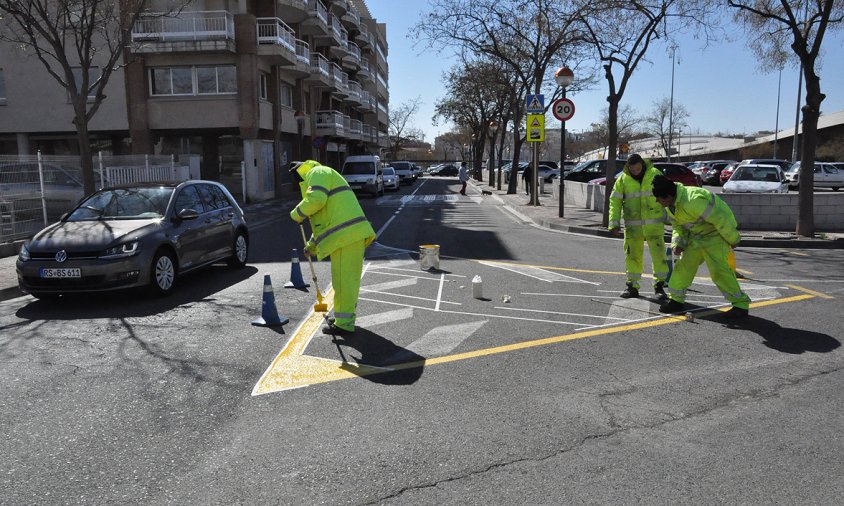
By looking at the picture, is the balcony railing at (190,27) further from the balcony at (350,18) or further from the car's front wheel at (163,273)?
the balcony at (350,18)

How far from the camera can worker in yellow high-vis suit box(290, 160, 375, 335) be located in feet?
20.3

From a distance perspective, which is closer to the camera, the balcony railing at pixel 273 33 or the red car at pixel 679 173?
the red car at pixel 679 173

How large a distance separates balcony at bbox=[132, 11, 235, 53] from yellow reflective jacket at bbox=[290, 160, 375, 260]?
71.8 ft

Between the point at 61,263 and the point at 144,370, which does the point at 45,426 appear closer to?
the point at 144,370

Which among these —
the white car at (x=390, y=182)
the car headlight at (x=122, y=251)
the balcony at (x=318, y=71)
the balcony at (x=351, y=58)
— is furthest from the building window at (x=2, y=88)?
the car headlight at (x=122, y=251)

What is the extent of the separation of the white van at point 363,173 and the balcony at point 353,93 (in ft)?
62.9

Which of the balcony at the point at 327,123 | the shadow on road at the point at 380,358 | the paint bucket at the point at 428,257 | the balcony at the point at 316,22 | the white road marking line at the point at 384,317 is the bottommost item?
the shadow on road at the point at 380,358

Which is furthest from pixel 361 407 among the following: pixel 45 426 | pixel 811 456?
pixel 811 456

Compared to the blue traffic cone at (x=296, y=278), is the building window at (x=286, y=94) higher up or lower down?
higher up

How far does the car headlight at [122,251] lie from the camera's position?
7867 millimetres

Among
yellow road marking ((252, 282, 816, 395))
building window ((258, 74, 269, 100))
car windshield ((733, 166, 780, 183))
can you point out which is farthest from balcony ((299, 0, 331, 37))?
yellow road marking ((252, 282, 816, 395))

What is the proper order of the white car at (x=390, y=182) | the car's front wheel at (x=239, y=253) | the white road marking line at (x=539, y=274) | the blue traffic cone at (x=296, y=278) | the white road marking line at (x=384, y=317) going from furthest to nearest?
Result: 1. the white car at (x=390, y=182)
2. the car's front wheel at (x=239, y=253)
3. the white road marking line at (x=539, y=274)
4. the blue traffic cone at (x=296, y=278)
5. the white road marking line at (x=384, y=317)

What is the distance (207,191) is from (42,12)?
743cm

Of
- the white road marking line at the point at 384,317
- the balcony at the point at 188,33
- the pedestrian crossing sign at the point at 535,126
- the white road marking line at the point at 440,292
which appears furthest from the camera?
the balcony at the point at 188,33
